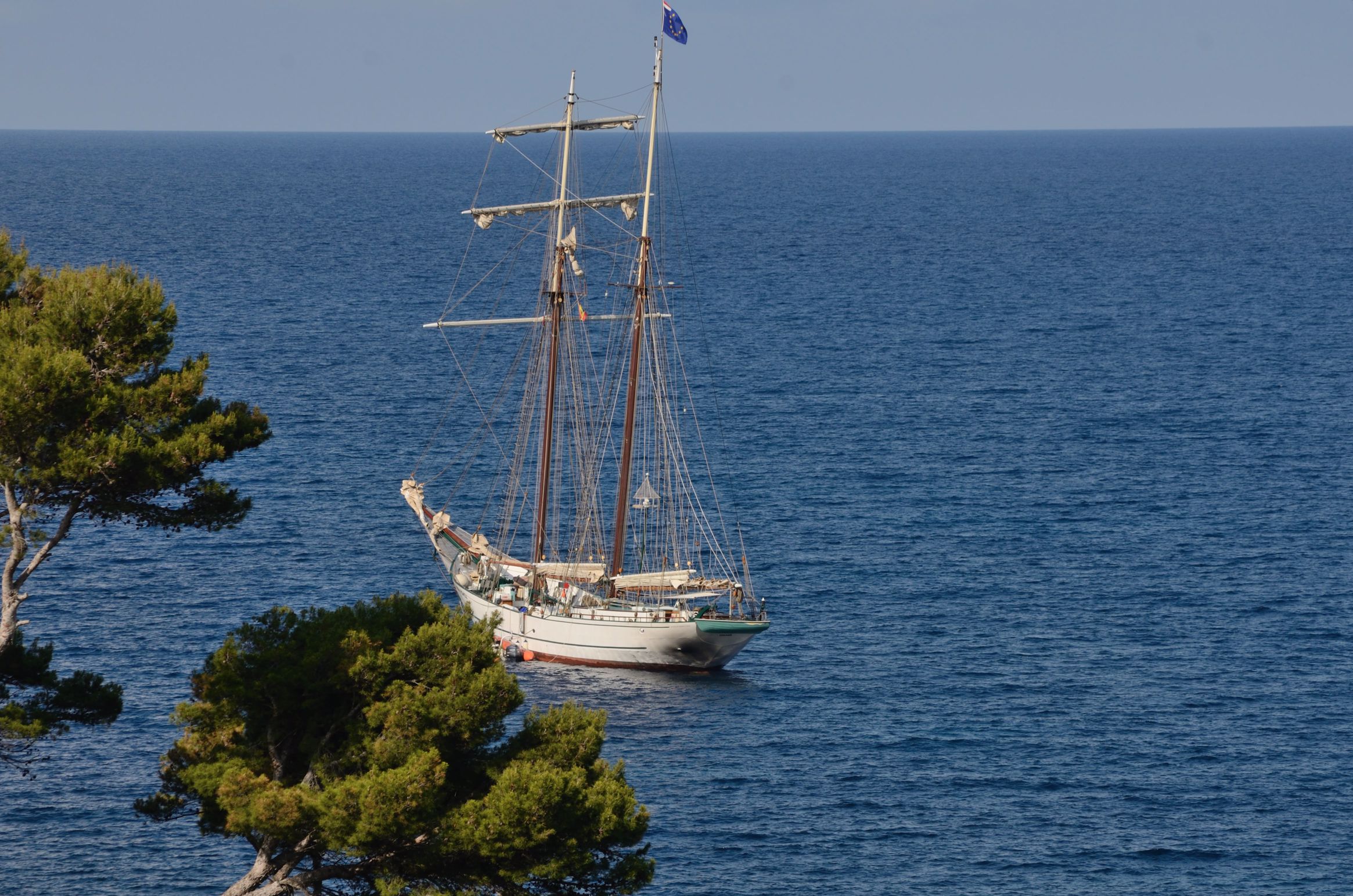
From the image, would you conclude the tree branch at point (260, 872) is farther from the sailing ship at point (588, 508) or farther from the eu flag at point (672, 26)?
the eu flag at point (672, 26)

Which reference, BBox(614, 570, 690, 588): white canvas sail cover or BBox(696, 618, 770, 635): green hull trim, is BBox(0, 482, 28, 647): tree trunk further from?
BBox(614, 570, 690, 588): white canvas sail cover

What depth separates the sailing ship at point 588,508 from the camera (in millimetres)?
97875

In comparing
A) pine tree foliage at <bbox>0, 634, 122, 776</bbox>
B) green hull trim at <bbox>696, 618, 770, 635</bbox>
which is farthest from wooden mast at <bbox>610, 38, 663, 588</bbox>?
pine tree foliage at <bbox>0, 634, 122, 776</bbox>

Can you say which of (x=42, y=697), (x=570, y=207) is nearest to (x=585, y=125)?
(x=570, y=207)

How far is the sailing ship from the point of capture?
97875 mm

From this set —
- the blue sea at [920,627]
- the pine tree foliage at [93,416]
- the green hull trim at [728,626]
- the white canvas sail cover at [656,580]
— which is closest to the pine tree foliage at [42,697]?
the pine tree foliage at [93,416]

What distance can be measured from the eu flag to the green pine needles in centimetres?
5607

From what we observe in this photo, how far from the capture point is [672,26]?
98.4 m

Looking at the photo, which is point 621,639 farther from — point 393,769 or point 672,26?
point 393,769

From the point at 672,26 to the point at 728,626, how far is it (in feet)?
113

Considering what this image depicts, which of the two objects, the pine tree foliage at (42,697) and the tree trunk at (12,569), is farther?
the pine tree foliage at (42,697)

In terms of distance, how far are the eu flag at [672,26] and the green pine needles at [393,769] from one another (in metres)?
56.1

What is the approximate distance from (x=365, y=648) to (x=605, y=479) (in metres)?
85.9

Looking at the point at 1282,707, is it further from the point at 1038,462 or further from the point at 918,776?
the point at 1038,462
